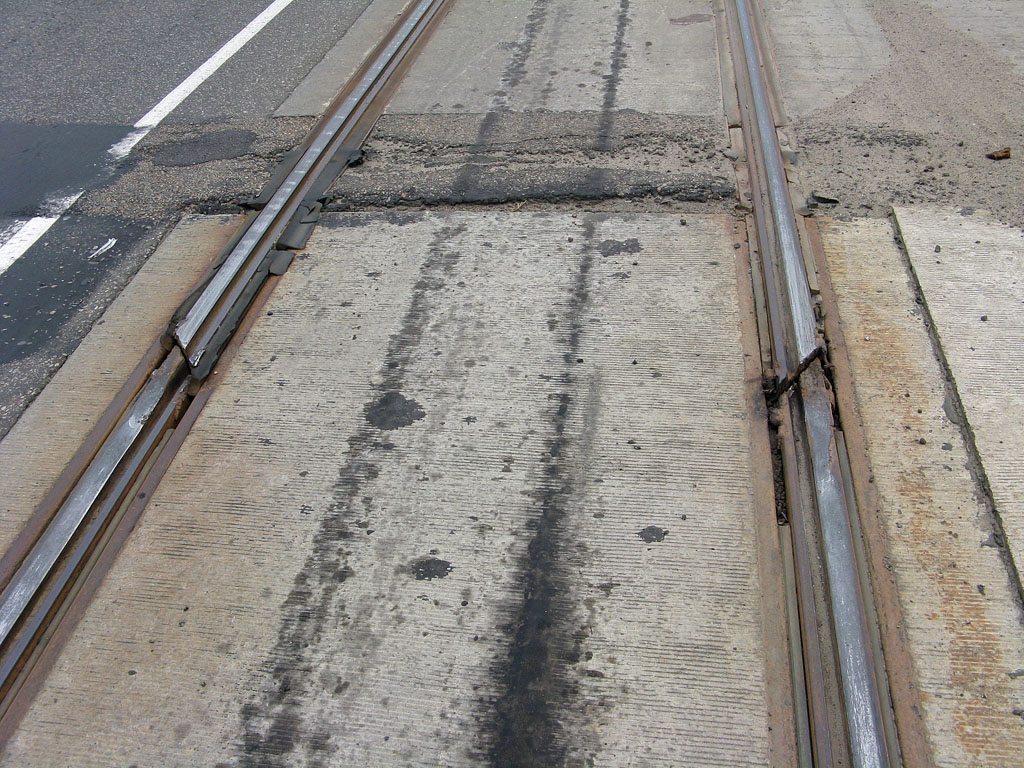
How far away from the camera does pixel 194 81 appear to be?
6.03 meters

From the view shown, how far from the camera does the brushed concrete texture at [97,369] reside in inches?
121

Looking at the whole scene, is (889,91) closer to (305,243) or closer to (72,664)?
(305,243)

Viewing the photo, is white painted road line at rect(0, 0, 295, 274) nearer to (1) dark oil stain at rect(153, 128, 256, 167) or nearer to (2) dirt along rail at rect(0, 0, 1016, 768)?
(1) dark oil stain at rect(153, 128, 256, 167)

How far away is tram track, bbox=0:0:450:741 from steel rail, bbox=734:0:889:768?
8.24 feet

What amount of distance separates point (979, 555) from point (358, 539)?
2163 mm

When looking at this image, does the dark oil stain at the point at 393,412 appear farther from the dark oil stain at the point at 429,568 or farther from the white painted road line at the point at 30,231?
the white painted road line at the point at 30,231

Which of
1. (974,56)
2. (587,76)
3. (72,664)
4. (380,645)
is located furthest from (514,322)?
(974,56)

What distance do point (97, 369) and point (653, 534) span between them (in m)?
2.65

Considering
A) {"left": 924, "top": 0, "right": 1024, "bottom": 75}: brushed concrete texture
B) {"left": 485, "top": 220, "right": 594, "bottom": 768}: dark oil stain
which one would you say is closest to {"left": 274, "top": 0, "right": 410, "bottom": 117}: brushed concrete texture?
{"left": 485, "top": 220, "right": 594, "bottom": 768}: dark oil stain

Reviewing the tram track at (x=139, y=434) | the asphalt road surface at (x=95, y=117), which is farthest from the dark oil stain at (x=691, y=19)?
the tram track at (x=139, y=434)

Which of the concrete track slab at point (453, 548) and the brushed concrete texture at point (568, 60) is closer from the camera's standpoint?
the concrete track slab at point (453, 548)

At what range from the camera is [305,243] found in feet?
13.9

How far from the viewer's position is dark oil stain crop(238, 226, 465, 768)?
7.45 feet

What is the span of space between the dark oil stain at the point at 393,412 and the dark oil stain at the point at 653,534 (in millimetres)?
1056
